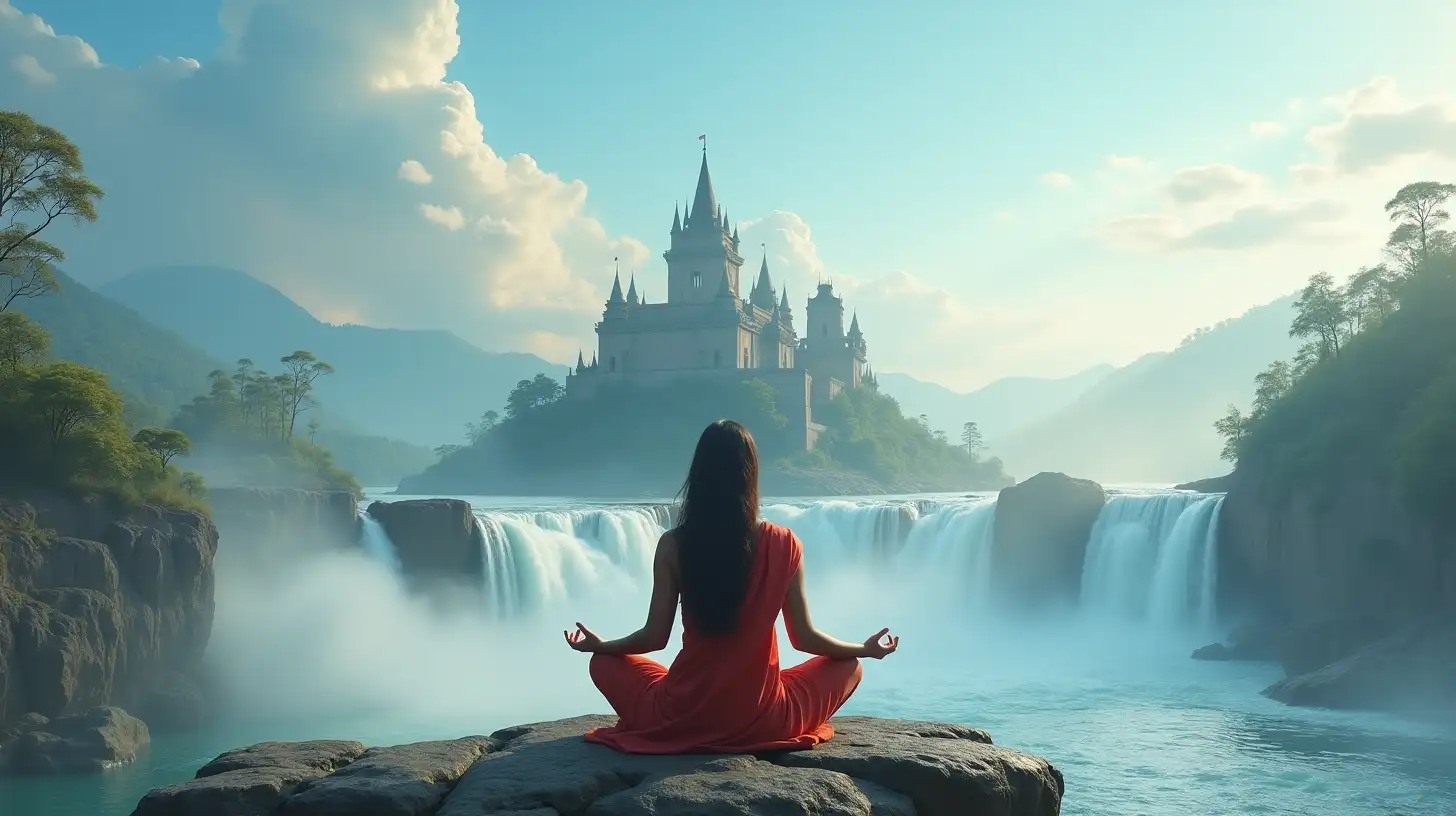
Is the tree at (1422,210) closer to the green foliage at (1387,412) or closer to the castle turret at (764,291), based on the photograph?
the green foliage at (1387,412)

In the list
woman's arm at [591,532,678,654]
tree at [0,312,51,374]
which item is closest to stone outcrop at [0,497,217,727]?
tree at [0,312,51,374]

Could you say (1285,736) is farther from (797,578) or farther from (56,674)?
(56,674)

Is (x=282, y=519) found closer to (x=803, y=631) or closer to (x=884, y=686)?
(x=884, y=686)

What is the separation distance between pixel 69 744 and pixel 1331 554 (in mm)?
23801

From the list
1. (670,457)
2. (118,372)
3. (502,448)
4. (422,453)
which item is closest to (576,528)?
(670,457)

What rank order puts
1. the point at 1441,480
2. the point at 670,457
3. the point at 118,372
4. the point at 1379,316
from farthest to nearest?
the point at 118,372 → the point at 670,457 → the point at 1379,316 → the point at 1441,480

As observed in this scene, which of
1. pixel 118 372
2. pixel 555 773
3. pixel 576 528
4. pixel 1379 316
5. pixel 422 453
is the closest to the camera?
pixel 555 773

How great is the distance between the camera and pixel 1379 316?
34094mm

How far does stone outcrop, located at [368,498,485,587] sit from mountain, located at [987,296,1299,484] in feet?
513

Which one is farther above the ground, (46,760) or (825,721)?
(825,721)

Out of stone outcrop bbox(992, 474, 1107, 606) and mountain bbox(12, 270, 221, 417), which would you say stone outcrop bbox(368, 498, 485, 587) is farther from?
mountain bbox(12, 270, 221, 417)

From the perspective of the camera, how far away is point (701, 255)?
264ft

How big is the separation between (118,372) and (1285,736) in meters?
95.3

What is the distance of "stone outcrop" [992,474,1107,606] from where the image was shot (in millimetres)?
31453
